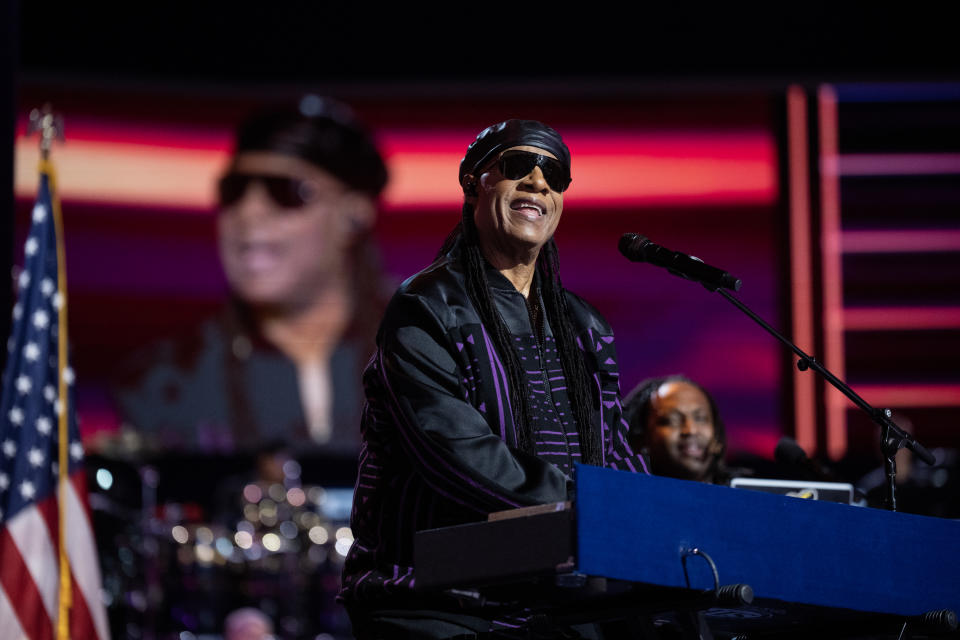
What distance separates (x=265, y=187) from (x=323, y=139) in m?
0.63

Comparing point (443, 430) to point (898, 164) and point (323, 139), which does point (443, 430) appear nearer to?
point (323, 139)

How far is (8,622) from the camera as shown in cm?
568

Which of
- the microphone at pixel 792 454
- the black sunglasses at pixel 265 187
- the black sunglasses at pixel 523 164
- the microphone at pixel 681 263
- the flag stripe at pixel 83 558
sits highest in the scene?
the black sunglasses at pixel 265 187

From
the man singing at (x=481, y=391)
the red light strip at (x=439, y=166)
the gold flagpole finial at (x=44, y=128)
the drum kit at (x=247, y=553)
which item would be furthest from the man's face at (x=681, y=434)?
the red light strip at (x=439, y=166)

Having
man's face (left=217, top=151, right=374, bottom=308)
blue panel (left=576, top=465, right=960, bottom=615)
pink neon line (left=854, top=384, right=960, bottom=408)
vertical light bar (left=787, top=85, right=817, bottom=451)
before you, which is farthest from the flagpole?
pink neon line (left=854, top=384, right=960, bottom=408)

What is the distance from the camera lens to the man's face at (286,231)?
10602 mm

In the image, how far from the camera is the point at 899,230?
10562mm

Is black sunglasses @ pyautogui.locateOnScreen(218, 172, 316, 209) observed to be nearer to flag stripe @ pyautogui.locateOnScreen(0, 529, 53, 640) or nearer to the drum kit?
the drum kit

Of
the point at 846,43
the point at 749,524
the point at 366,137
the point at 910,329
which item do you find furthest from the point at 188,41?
the point at 749,524

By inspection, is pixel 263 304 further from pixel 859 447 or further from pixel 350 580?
pixel 350 580

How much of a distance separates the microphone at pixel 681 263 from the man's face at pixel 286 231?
7394 mm

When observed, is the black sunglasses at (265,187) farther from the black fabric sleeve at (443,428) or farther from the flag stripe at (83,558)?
the black fabric sleeve at (443,428)

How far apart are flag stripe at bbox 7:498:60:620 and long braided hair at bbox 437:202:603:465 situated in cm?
346

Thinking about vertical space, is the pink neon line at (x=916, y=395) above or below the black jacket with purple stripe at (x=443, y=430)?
above
